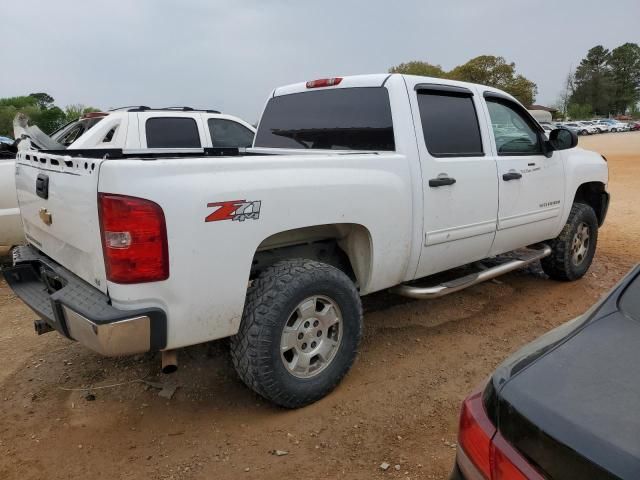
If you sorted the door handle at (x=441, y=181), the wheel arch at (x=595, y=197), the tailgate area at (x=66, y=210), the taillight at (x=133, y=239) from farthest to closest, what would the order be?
1. the wheel arch at (x=595, y=197)
2. the door handle at (x=441, y=181)
3. the tailgate area at (x=66, y=210)
4. the taillight at (x=133, y=239)

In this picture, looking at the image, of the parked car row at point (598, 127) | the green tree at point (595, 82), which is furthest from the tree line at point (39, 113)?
the green tree at point (595, 82)

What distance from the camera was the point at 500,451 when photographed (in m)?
1.32

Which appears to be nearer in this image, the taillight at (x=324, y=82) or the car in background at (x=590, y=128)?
the taillight at (x=324, y=82)

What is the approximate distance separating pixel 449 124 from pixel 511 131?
941 mm

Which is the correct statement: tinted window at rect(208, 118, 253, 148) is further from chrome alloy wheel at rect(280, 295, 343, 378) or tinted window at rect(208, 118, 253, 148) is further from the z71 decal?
the z71 decal

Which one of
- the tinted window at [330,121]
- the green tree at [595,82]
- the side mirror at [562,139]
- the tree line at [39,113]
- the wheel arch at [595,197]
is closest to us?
the tinted window at [330,121]

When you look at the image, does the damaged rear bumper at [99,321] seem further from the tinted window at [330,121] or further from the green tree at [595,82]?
the green tree at [595,82]

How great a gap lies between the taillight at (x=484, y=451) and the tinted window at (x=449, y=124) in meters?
2.35

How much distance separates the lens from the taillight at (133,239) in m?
2.29

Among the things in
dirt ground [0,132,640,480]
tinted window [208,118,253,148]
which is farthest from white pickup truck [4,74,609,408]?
tinted window [208,118,253,148]

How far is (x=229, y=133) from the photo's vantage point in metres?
7.54

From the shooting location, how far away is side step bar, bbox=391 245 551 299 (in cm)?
358

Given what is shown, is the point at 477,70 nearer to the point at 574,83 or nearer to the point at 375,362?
the point at 574,83

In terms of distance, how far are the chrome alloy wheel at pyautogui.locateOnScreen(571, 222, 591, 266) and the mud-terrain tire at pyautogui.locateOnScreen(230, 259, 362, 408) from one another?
10.2ft
